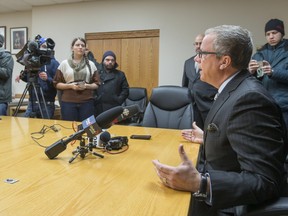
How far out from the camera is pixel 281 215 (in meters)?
0.82

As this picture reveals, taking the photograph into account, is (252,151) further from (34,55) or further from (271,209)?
(34,55)

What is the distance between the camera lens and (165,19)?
4.41m

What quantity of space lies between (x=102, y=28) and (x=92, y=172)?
411 centimetres

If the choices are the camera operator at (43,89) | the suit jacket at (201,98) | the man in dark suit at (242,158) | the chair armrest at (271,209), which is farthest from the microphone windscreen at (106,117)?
the camera operator at (43,89)

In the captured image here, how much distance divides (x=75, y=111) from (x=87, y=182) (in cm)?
185

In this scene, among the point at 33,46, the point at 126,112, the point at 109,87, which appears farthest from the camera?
the point at 109,87

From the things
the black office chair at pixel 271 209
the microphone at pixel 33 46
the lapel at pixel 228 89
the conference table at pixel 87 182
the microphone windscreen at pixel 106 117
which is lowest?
the black office chair at pixel 271 209

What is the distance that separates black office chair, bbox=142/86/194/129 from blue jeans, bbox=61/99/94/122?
2.22 ft

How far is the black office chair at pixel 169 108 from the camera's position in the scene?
2406 mm

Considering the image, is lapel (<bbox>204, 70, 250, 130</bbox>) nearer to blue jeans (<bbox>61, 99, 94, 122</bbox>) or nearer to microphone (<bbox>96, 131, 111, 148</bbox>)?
microphone (<bbox>96, 131, 111, 148</bbox>)

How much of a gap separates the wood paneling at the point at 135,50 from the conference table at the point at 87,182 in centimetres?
321

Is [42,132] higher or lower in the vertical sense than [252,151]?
lower

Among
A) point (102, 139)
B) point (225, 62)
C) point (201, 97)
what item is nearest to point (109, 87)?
point (201, 97)

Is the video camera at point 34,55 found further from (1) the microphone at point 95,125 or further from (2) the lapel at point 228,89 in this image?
(2) the lapel at point 228,89
